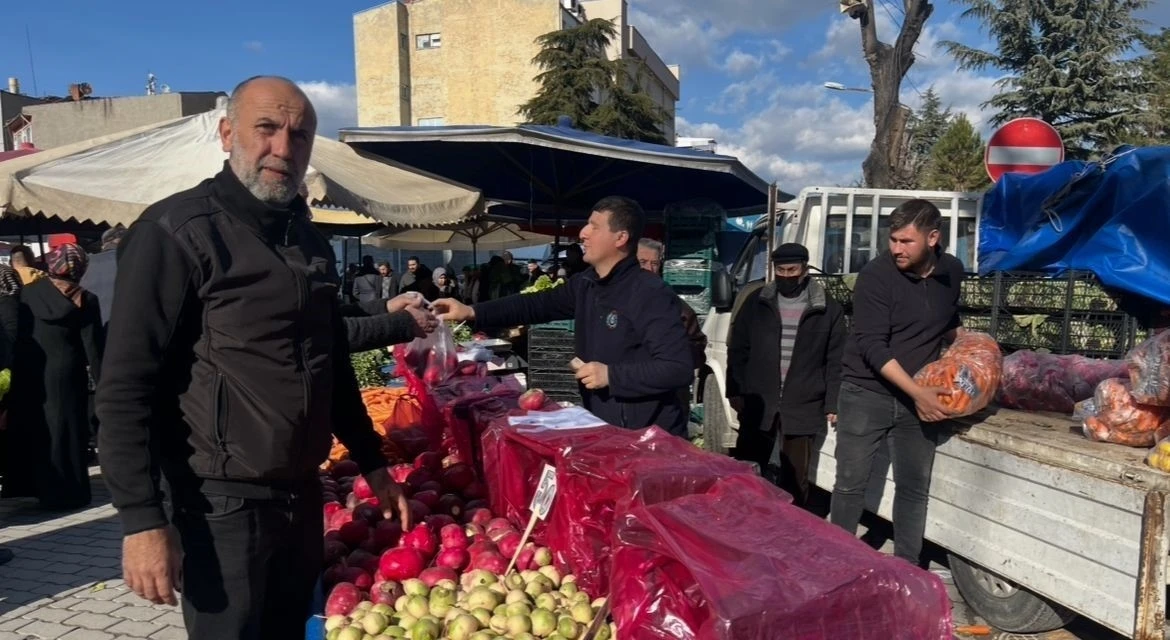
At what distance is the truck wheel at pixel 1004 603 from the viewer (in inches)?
148

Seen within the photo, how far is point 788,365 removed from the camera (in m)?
5.30

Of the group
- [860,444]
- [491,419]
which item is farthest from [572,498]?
[860,444]

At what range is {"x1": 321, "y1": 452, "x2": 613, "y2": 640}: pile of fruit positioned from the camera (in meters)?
2.57

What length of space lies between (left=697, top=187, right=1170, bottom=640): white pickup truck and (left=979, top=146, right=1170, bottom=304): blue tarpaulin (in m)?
2.17

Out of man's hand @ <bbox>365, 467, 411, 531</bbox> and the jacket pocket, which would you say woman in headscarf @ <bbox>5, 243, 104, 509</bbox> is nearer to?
man's hand @ <bbox>365, 467, 411, 531</bbox>

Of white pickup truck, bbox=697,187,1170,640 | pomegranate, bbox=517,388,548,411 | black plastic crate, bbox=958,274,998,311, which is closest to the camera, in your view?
white pickup truck, bbox=697,187,1170,640

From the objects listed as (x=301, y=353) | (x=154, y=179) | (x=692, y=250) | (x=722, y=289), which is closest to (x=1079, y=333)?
(x=722, y=289)

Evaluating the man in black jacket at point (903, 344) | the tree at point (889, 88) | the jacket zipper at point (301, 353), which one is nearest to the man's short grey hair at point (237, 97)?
the jacket zipper at point (301, 353)

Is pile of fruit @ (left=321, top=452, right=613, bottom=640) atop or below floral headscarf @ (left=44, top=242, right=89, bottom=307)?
below

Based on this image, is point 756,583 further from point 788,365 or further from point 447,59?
point 447,59

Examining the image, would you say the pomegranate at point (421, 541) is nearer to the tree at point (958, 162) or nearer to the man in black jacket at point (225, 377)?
the man in black jacket at point (225, 377)

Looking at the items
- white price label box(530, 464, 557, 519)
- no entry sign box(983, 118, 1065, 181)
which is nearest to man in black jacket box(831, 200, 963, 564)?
white price label box(530, 464, 557, 519)

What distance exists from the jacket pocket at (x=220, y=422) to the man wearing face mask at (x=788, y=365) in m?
4.00

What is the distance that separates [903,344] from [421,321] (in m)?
2.51
